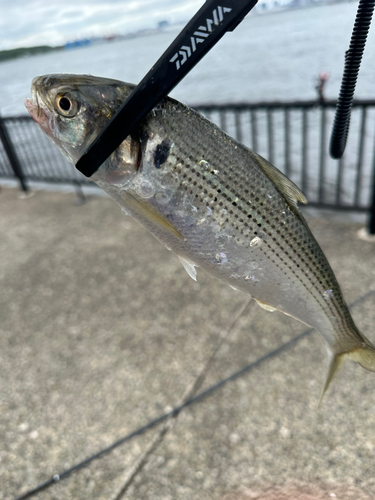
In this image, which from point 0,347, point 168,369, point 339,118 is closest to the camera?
point 339,118

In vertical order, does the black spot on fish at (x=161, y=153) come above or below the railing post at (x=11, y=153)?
above

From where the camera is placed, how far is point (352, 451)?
6.80 feet

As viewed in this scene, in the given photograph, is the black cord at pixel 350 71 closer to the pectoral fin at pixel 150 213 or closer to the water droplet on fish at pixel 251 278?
the water droplet on fish at pixel 251 278

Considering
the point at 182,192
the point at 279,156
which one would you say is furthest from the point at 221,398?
the point at 279,156

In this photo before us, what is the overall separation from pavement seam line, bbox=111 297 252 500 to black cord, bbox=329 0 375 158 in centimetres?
184

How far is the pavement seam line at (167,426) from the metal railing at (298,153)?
85.1 inches

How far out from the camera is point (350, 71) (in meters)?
1.18

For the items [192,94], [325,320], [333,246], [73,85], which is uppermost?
[73,85]

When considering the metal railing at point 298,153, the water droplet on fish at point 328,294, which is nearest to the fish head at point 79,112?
the water droplet on fish at point 328,294

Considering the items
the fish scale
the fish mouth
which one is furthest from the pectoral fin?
the fish mouth

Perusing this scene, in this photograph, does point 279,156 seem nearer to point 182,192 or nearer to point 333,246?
point 333,246

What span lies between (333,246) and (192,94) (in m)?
19.4

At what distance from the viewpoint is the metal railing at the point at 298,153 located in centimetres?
418

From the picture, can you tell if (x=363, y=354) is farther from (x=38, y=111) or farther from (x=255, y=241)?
(x=38, y=111)
